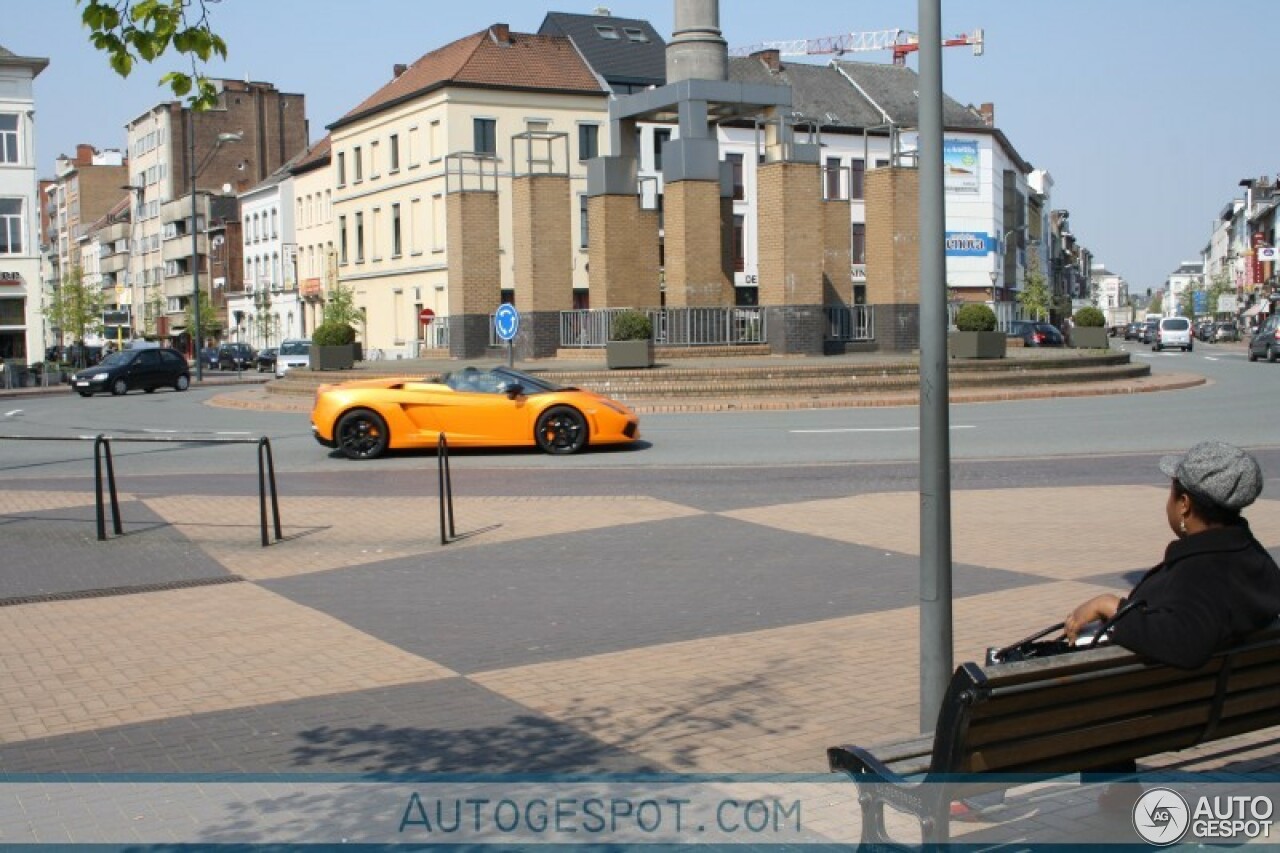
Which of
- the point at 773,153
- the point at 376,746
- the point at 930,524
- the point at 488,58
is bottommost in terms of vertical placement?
the point at 376,746

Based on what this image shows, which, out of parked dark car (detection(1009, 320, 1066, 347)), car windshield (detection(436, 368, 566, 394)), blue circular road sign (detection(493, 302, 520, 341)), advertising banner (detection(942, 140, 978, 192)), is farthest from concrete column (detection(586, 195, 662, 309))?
advertising banner (detection(942, 140, 978, 192))

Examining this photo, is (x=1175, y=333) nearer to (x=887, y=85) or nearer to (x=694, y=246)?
(x=887, y=85)

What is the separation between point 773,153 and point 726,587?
92.3 feet

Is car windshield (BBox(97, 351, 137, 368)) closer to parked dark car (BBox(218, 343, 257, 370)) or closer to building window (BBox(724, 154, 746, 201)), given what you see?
parked dark car (BBox(218, 343, 257, 370))

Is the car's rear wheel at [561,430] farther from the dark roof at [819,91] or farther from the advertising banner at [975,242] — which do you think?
the advertising banner at [975,242]

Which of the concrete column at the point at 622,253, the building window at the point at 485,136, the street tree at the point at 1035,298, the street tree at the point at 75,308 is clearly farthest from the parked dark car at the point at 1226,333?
the concrete column at the point at 622,253

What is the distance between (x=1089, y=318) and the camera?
144 feet

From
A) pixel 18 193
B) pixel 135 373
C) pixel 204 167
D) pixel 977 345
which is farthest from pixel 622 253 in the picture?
pixel 204 167

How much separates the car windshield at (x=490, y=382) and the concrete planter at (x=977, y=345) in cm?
1603

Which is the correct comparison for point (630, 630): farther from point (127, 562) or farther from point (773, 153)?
point (773, 153)

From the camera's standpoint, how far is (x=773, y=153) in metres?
37.0

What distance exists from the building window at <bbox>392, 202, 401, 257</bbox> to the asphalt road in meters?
38.2

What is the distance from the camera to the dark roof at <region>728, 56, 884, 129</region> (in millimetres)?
80062

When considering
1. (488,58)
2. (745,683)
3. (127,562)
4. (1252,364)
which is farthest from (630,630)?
(488,58)
